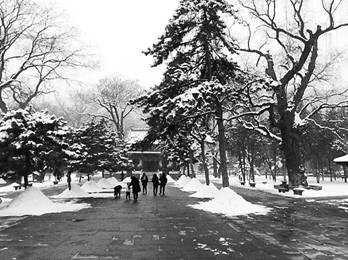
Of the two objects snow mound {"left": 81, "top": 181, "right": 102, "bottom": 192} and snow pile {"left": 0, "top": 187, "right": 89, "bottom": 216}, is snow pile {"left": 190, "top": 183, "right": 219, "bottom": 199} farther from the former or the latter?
snow mound {"left": 81, "top": 181, "right": 102, "bottom": 192}

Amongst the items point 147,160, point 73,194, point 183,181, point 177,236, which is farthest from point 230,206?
point 147,160

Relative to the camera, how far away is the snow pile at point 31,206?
56.0 ft

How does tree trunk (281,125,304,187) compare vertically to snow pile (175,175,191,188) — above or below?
above

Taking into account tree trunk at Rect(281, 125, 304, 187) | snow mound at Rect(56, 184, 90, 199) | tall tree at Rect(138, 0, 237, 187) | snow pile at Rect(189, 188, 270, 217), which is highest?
tall tree at Rect(138, 0, 237, 187)

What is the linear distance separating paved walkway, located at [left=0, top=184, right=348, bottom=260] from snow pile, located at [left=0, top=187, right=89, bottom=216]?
179 cm

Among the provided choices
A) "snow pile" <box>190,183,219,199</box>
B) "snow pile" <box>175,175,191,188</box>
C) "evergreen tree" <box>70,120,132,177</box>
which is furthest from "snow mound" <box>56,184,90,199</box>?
"snow pile" <box>175,175,191,188</box>

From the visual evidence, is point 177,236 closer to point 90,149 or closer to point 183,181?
point 90,149

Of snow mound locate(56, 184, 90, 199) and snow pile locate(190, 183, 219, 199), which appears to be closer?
snow pile locate(190, 183, 219, 199)

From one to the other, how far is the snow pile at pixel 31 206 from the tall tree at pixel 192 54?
660 cm

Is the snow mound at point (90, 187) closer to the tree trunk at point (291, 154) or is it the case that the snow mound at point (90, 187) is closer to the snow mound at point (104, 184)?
the snow mound at point (104, 184)

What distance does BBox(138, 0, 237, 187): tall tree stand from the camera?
1989 centimetres

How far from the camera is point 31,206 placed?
701 inches

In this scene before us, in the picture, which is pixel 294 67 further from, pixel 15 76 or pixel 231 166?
pixel 231 166

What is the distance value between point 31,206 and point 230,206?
9580 millimetres
